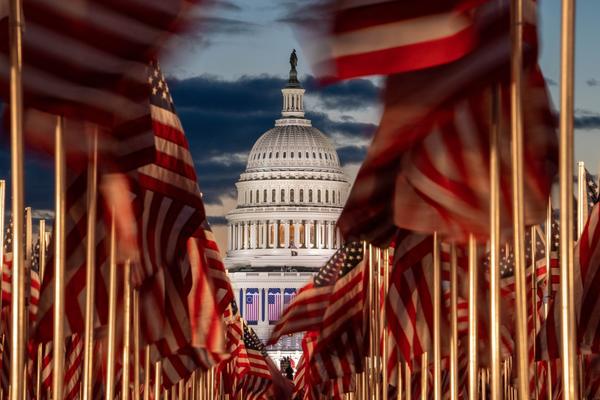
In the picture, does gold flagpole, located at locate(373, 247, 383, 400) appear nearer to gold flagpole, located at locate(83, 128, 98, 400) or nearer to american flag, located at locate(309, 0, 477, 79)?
gold flagpole, located at locate(83, 128, 98, 400)

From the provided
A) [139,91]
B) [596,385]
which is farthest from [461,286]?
[139,91]

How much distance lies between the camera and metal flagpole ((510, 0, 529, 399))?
1316cm

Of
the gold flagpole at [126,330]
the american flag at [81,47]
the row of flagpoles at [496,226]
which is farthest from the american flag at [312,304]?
the american flag at [81,47]

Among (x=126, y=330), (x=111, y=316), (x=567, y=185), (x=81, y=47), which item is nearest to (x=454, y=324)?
(x=111, y=316)

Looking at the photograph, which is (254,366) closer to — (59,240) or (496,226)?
(496,226)

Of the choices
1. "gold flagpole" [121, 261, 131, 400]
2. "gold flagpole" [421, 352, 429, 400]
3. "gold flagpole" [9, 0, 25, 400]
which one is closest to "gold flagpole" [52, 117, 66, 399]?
"gold flagpole" [9, 0, 25, 400]

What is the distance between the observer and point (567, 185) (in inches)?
493

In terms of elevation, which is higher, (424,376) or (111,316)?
(111,316)

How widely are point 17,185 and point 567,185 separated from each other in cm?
325

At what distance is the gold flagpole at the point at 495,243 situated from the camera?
46.8 ft

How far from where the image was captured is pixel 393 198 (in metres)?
18.5

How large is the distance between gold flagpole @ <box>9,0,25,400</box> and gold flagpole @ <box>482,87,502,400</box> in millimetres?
3267

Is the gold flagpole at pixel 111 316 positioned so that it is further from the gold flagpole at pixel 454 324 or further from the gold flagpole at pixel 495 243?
the gold flagpole at pixel 495 243

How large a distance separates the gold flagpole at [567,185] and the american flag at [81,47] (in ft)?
7.77
